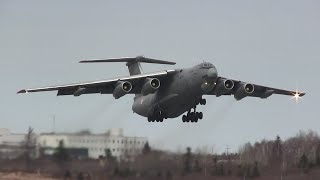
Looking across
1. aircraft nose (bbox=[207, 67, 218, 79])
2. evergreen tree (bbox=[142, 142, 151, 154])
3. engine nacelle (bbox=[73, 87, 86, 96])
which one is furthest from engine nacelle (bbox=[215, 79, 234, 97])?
engine nacelle (bbox=[73, 87, 86, 96])

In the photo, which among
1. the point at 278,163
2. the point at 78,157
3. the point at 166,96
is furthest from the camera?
the point at 278,163

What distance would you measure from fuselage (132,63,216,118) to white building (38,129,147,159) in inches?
133

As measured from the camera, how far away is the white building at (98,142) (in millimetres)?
42031

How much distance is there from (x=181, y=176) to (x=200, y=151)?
11.1ft

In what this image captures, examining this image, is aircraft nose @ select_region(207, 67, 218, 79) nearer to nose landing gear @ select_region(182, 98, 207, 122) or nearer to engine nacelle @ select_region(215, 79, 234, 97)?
engine nacelle @ select_region(215, 79, 234, 97)

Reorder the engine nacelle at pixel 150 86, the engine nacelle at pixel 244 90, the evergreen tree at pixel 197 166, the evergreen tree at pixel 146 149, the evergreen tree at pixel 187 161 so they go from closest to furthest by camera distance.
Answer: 1. the evergreen tree at pixel 146 149
2. the evergreen tree at pixel 187 161
3. the engine nacelle at pixel 150 86
4. the evergreen tree at pixel 197 166
5. the engine nacelle at pixel 244 90

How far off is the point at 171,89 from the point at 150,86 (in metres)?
1.81

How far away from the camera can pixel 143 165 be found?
138 ft

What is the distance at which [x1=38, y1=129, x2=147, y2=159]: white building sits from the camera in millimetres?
42031

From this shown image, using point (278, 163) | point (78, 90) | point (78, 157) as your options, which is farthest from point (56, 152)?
point (278, 163)

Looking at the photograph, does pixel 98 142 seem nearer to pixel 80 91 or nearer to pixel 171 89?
pixel 80 91

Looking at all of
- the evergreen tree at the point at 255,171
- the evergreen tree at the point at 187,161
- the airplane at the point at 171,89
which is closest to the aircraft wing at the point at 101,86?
the airplane at the point at 171,89

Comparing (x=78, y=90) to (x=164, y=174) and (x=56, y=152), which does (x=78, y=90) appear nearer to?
(x=56, y=152)

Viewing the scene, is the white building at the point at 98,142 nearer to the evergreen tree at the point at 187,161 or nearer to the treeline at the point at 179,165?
the treeline at the point at 179,165
